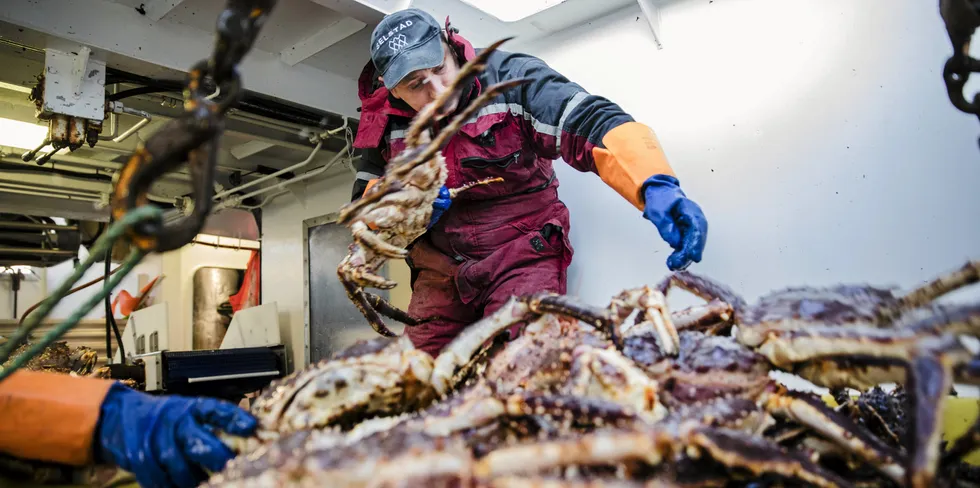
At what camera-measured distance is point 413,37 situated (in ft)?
6.64

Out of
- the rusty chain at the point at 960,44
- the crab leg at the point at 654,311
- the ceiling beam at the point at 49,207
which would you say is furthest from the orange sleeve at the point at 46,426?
the ceiling beam at the point at 49,207

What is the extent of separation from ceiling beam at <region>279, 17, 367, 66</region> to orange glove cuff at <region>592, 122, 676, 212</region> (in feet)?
5.15

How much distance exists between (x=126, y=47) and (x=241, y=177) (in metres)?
2.30

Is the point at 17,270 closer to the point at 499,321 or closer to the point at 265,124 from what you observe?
the point at 265,124

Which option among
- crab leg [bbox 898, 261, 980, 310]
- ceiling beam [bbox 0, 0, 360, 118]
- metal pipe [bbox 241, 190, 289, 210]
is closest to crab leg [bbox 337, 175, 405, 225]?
crab leg [bbox 898, 261, 980, 310]

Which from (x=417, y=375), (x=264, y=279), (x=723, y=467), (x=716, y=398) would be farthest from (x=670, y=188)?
(x=264, y=279)

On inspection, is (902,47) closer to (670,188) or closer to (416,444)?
(670,188)

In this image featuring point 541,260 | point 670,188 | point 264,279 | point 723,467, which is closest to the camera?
point 723,467

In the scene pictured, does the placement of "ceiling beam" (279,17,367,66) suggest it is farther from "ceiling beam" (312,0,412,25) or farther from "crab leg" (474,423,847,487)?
"crab leg" (474,423,847,487)

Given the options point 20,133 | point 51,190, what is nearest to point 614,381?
point 20,133

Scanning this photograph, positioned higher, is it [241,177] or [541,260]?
[241,177]

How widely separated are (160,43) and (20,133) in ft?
4.86

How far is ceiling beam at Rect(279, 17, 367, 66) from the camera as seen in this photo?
2838mm

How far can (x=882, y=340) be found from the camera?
2.49 ft
